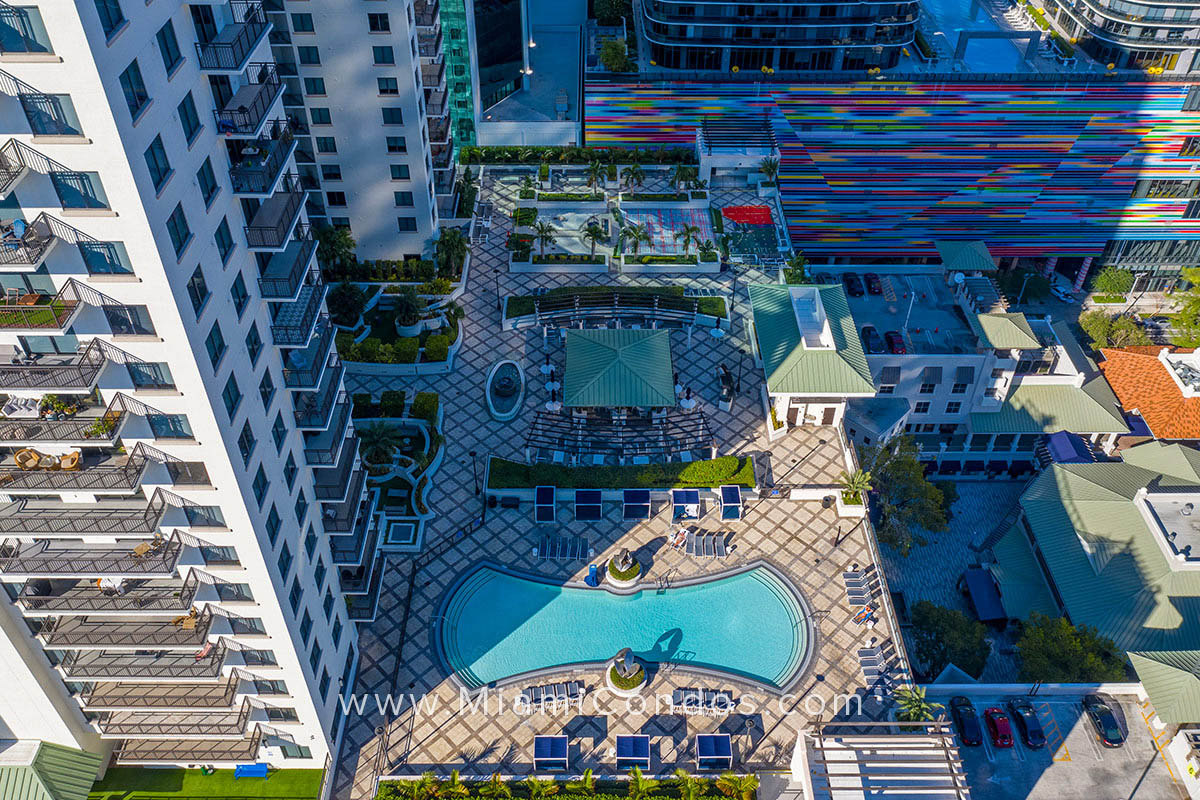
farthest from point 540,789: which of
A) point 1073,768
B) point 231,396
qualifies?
A: point 1073,768

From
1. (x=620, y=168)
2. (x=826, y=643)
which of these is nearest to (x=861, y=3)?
(x=620, y=168)

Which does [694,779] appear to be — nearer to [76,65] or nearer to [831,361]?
[831,361]

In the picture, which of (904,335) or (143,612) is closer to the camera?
(143,612)

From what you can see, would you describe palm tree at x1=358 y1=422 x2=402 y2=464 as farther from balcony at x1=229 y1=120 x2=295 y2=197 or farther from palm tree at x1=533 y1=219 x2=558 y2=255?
balcony at x1=229 y1=120 x2=295 y2=197

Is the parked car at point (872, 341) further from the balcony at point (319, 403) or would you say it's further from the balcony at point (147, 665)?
the balcony at point (147, 665)

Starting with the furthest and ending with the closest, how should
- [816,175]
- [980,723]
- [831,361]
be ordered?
[816,175] → [831,361] → [980,723]

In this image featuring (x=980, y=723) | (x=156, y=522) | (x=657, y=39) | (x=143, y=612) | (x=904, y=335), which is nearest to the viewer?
(x=156, y=522)
